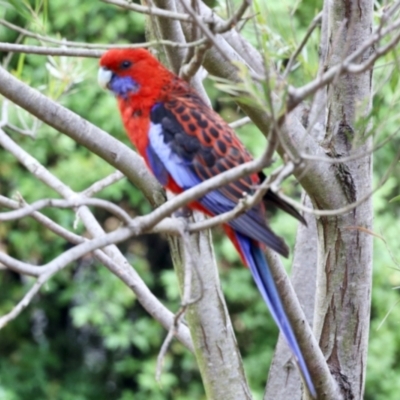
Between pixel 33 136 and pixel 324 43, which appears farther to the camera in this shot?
pixel 33 136

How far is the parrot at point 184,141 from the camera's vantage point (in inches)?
61.6

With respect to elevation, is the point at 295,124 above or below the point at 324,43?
below

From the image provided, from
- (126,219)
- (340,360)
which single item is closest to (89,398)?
(340,360)

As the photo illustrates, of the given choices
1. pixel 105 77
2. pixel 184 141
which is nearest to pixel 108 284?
pixel 105 77

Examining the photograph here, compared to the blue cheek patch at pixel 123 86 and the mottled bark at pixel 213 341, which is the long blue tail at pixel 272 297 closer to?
the mottled bark at pixel 213 341

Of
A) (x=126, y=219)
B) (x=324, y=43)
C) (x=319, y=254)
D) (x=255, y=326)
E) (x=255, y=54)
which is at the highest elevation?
(x=255, y=326)

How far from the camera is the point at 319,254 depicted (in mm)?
1675

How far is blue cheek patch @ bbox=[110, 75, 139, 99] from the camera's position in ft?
Answer: 6.05

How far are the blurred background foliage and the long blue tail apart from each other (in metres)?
1.59

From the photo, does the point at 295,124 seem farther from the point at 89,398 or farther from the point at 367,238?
the point at 89,398

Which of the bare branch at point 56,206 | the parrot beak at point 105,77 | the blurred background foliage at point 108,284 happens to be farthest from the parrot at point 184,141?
the blurred background foliage at point 108,284

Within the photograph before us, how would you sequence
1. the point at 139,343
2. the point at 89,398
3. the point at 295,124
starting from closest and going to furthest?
1. the point at 295,124
2. the point at 139,343
3. the point at 89,398

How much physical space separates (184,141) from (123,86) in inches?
9.7

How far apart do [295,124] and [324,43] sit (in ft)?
1.33
